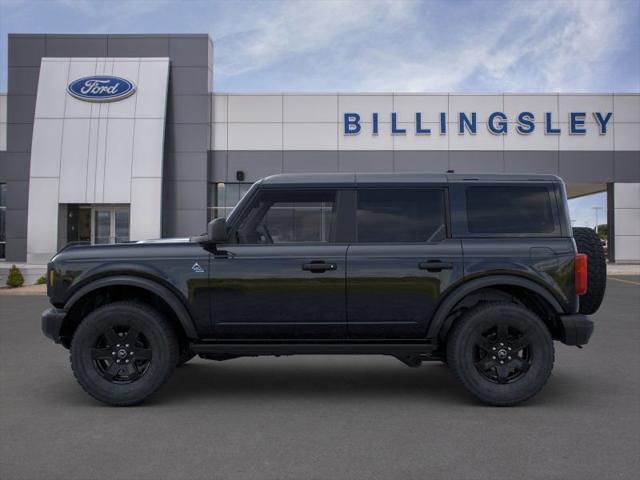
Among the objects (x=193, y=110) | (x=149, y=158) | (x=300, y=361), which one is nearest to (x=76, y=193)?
(x=149, y=158)

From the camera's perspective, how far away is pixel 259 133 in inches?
1043

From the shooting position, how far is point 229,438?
4141 mm

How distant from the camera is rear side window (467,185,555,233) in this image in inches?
201

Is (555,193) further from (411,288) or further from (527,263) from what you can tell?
(411,288)

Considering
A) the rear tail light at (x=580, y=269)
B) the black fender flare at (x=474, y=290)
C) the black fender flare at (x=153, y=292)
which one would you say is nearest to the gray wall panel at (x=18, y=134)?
the black fender flare at (x=153, y=292)

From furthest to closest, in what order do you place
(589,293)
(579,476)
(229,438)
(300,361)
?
(300,361) → (589,293) → (229,438) → (579,476)

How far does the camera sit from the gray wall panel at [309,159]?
1043 inches

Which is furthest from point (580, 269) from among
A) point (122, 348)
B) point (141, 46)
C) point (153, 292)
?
point (141, 46)

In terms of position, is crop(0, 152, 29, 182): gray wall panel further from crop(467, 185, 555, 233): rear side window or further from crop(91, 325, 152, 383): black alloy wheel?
crop(467, 185, 555, 233): rear side window

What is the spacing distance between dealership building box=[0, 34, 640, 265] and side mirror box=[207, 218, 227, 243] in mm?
A: 21596

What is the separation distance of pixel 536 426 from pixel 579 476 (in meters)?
0.99

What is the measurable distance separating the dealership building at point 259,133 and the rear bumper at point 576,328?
2135 centimetres

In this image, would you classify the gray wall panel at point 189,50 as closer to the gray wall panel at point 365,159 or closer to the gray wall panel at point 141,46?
the gray wall panel at point 141,46

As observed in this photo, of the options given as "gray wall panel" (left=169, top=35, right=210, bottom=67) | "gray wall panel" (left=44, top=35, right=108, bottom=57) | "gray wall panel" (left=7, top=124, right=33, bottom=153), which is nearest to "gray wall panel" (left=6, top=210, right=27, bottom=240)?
"gray wall panel" (left=7, top=124, right=33, bottom=153)
